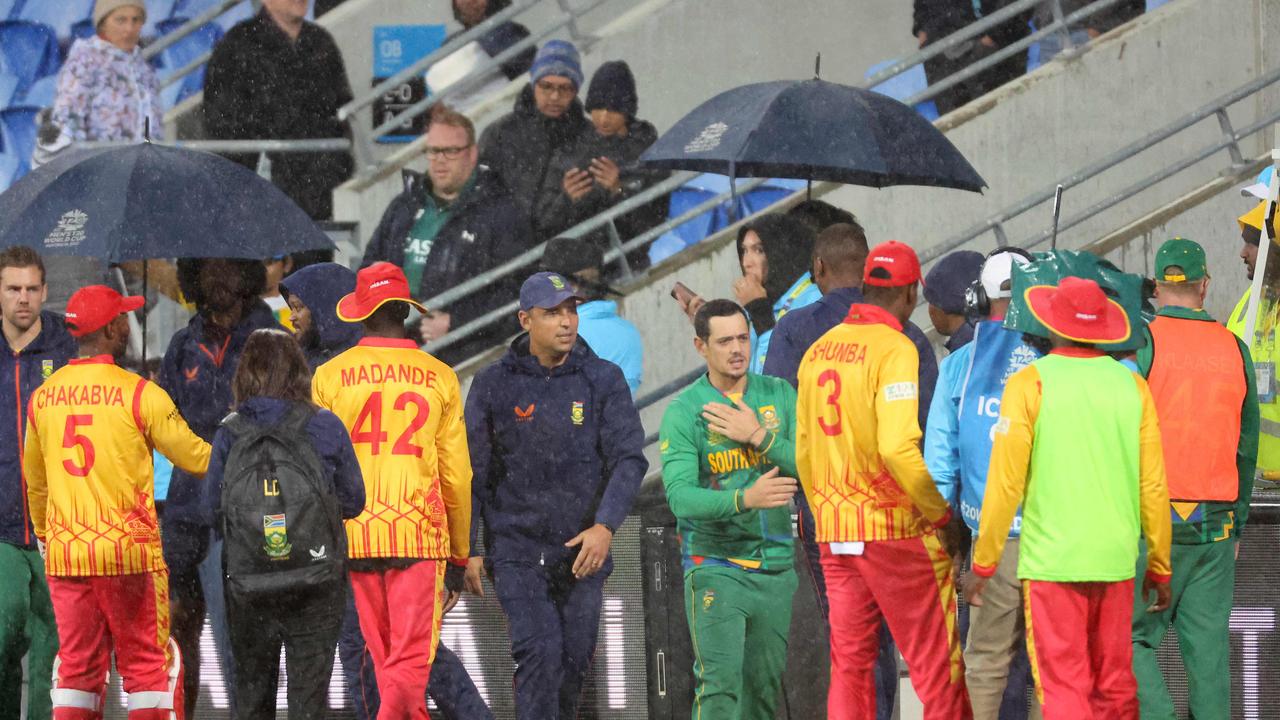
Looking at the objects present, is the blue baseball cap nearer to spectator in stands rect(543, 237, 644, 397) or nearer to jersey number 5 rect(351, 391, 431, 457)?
jersey number 5 rect(351, 391, 431, 457)

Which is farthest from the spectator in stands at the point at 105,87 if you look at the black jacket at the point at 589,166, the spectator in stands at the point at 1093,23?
the spectator in stands at the point at 1093,23

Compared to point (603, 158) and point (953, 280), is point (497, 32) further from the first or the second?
point (953, 280)

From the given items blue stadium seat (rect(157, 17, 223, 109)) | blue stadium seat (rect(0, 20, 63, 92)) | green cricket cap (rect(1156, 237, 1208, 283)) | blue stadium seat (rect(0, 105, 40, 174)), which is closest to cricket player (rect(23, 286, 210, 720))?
green cricket cap (rect(1156, 237, 1208, 283))

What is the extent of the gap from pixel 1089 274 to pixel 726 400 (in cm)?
160

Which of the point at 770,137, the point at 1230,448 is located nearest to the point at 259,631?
the point at 770,137

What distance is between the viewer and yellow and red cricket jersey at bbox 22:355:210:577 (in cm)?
771

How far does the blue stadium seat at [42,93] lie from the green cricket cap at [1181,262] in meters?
8.38

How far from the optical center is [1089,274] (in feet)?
23.0

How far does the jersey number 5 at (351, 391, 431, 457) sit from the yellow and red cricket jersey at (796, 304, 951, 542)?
60.5 inches

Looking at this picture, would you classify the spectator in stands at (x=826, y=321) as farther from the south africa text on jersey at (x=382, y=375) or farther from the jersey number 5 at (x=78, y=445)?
the jersey number 5 at (x=78, y=445)

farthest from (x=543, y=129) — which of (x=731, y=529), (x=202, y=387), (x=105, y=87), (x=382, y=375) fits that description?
(x=731, y=529)

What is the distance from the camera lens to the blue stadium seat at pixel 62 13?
13.4 meters

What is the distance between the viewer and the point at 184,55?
13.9 metres

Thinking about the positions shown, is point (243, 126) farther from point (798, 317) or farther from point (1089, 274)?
point (1089, 274)
